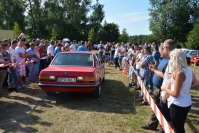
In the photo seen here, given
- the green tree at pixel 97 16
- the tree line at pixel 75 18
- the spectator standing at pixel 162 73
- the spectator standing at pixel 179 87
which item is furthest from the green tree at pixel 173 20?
the spectator standing at pixel 179 87

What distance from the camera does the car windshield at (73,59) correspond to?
30.4 ft

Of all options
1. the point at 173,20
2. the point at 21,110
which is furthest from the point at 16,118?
the point at 173,20

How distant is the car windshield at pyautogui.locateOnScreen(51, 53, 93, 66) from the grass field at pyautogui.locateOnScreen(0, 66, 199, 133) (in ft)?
3.72

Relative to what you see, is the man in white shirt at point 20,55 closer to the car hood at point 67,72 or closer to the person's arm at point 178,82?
the car hood at point 67,72

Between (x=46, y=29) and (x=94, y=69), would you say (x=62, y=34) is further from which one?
(x=94, y=69)

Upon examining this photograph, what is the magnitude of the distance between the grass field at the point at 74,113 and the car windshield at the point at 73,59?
1133mm

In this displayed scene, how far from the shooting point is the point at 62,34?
72188mm

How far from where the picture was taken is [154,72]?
5828 mm

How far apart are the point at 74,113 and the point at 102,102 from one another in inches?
60.0

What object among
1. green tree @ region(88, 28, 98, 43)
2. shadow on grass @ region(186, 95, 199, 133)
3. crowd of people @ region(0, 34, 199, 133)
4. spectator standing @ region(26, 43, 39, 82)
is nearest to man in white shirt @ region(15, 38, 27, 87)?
crowd of people @ region(0, 34, 199, 133)

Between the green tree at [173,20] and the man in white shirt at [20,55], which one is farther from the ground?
the green tree at [173,20]

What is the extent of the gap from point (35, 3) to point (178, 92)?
68.6m

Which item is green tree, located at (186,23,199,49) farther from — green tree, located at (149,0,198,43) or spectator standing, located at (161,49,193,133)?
spectator standing, located at (161,49,193,133)

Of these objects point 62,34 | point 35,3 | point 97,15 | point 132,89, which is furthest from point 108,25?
point 132,89
